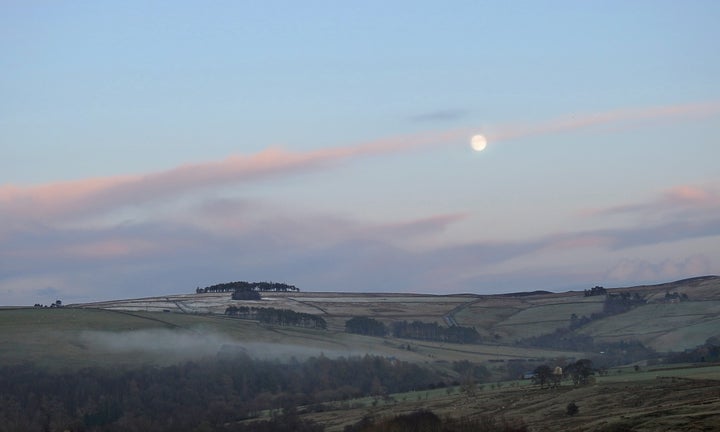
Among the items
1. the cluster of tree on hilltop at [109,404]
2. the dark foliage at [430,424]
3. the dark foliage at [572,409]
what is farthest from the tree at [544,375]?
Result: the cluster of tree on hilltop at [109,404]

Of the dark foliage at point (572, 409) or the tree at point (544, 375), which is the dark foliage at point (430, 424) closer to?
the dark foliage at point (572, 409)

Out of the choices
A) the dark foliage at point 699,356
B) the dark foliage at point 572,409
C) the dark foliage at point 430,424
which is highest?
the dark foliage at point 699,356

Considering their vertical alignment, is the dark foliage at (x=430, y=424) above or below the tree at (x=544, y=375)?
below

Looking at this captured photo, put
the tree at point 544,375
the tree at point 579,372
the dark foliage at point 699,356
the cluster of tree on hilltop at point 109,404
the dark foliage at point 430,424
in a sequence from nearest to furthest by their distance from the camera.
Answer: the dark foliage at point 430,424 < the tree at point 579,372 < the tree at point 544,375 < the dark foliage at point 699,356 < the cluster of tree on hilltop at point 109,404

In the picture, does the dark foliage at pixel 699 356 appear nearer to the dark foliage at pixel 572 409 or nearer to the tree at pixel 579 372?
the tree at pixel 579 372

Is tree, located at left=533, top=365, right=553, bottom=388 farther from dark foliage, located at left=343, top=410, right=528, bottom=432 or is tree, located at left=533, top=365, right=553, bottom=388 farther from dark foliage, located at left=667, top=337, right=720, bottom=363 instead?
dark foliage, located at left=667, top=337, right=720, bottom=363

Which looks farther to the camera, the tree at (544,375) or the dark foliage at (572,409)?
the tree at (544,375)

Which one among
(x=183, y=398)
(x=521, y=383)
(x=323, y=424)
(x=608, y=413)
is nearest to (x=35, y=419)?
(x=183, y=398)

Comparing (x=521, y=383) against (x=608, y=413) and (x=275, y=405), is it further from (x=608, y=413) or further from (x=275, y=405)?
(x=608, y=413)

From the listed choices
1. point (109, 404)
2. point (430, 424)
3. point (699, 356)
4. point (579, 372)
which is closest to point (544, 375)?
point (579, 372)

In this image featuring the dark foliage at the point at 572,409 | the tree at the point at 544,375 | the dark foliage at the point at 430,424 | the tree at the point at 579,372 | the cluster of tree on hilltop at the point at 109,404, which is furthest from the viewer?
the cluster of tree on hilltop at the point at 109,404

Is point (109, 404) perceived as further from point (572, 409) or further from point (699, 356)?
point (699, 356)

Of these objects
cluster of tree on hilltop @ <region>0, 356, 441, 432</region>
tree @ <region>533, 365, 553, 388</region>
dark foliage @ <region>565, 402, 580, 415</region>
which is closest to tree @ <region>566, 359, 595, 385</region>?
tree @ <region>533, 365, 553, 388</region>

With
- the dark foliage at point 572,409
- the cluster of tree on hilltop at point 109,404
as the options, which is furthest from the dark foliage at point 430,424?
the cluster of tree on hilltop at point 109,404
